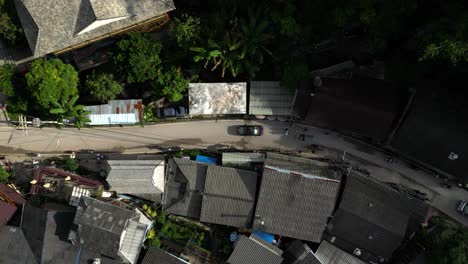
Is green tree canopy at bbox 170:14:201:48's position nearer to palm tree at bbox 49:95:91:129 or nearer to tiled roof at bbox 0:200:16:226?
palm tree at bbox 49:95:91:129

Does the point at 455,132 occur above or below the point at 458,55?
below

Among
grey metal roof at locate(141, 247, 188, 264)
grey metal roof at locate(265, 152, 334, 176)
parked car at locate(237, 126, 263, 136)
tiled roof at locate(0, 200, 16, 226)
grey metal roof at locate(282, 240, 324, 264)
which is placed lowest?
grey metal roof at locate(141, 247, 188, 264)

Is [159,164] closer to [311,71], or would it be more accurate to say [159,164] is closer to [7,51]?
[311,71]

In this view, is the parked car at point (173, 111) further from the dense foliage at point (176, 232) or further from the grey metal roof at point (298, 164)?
the dense foliage at point (176, 232)

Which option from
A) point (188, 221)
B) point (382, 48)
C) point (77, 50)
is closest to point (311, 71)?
point (382, 48)

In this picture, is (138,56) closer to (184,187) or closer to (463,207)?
(184,187)

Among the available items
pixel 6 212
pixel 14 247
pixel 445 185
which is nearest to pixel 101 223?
pixel 14 247

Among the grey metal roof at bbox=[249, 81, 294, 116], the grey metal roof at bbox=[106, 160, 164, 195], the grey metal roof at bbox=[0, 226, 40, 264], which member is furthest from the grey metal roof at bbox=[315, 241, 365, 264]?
the grey metal roof at bbox=[0, 226, 40, 264]
